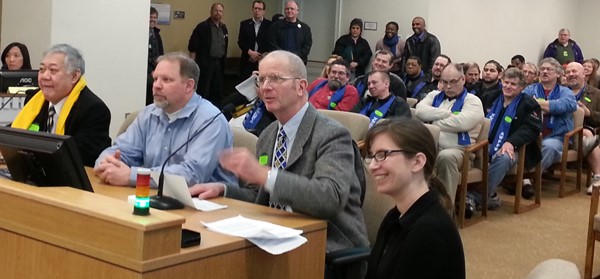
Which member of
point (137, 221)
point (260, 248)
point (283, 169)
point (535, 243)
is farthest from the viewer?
point (535, 243)

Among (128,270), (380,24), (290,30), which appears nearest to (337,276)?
(128,270)

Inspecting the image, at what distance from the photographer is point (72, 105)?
385 cm

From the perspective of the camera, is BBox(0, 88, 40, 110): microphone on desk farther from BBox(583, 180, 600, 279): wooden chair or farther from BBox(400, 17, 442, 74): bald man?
BBox(400, 17, 442, 74): bald man

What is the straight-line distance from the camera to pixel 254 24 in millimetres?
10578

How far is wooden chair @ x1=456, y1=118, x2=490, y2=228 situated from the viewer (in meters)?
5.81

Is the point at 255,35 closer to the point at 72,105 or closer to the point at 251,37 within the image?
the point at 251,37

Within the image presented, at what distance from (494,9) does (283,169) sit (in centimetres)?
1011

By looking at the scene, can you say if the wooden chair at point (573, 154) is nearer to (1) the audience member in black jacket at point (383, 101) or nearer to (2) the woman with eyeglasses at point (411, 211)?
(1) the audience member in black jacket at point (383, 101)

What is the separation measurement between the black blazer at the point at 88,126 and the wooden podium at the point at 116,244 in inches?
46.9

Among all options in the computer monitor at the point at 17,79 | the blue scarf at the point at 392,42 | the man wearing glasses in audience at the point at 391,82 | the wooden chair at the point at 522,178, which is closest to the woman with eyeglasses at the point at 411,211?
the computer monitor at the point at 17,79

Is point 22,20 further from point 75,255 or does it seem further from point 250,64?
point 75,255

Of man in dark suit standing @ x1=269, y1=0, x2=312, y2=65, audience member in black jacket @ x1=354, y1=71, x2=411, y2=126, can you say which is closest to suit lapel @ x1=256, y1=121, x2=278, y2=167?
audience member in black jacket @ x1=354, y1=71, x2=411, y2=126

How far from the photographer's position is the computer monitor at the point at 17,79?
4.80 m

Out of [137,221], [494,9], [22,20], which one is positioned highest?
[494,9]
